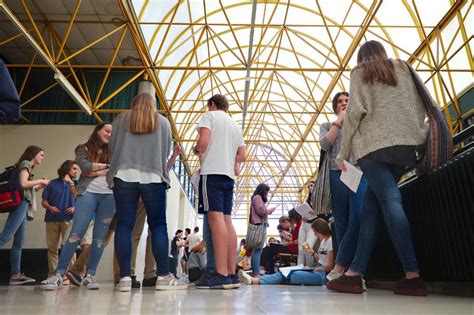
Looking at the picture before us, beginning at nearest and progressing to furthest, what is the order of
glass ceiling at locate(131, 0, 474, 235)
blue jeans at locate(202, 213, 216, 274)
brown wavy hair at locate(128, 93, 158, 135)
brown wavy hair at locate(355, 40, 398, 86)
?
brown wavy hair at locate(355, 40, 398, 86), brown wavy hair at locate(128, 93, 158, 135), blue jeans at locate(202, 213, 216, 274), glass ceiling at locate(131, 0, 474, 235)

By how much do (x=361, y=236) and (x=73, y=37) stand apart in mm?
12300

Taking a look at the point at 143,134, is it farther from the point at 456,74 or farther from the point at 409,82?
the point at 456,74

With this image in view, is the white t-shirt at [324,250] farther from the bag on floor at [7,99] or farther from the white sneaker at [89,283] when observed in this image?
the bag on floor at [7,99]

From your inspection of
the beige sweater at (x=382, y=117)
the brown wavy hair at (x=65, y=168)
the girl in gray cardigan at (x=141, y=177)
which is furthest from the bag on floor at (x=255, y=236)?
the beige sweater at (x=382, y=117)

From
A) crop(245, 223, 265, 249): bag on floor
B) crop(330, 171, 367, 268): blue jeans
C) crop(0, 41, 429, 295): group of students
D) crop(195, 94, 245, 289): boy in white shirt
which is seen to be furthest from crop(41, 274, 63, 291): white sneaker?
crop(245, 223, 265, 249): bag on floor

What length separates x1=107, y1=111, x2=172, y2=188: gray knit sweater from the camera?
3.84 meters

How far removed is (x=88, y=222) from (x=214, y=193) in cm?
150

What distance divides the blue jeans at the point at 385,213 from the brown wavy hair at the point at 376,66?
0.63 meters

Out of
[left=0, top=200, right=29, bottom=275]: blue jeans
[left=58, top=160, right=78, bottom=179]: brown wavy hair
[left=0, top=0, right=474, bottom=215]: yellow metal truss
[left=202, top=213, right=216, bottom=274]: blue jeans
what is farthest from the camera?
[left=0, top=0, right=474, bottom=215]: yellow metal truss

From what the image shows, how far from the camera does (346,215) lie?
418 centimetres

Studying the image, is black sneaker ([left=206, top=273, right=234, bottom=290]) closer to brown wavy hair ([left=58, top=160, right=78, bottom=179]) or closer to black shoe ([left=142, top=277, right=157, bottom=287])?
black shoe ([left=142, top=277, right=157, bottom=287])

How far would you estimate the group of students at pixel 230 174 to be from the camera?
10.3 ft

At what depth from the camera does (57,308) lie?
1.96m

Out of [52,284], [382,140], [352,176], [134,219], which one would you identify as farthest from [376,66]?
[52,284]
